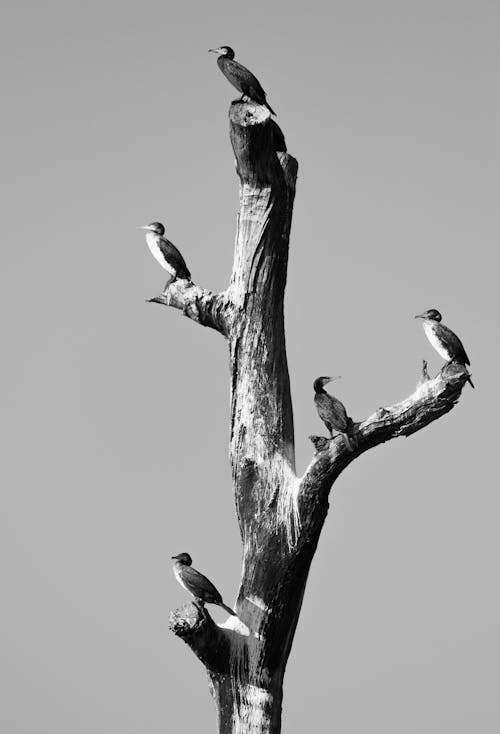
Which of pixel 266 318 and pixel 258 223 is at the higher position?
pixel 258 223

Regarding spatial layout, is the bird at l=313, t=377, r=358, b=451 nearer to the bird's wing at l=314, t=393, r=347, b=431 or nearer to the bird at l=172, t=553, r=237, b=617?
the bird's wing at l=314, t=393, r=347, b=431

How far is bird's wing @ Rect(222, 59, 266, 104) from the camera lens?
9.48 m

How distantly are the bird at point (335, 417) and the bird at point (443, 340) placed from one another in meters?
0.90

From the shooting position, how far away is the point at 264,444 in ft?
30.1

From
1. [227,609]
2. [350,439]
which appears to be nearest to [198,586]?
[227,609]

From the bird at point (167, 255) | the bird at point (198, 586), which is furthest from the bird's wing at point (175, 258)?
the bird at point (198, 586)

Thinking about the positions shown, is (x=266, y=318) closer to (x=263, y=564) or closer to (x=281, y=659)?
(x=263, y=564)

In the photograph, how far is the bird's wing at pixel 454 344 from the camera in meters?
8.95

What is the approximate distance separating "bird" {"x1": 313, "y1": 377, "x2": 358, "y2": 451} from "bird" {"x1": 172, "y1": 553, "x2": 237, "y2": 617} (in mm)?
→ 1538

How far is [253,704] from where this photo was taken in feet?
29.5

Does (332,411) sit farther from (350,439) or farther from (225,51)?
(225,51)

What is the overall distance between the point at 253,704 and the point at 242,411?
7.29ft

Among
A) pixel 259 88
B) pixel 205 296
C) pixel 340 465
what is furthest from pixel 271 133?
pixel 340 465

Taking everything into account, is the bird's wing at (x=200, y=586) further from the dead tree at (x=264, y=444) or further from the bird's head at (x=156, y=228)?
the bird's head at (x=156, y=228)
